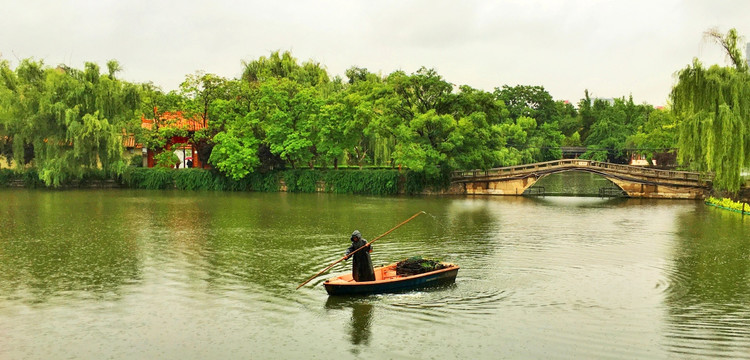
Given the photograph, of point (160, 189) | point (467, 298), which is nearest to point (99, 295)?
point (467, 298)

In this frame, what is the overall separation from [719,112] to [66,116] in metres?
47.5

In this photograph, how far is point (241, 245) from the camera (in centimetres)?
2764

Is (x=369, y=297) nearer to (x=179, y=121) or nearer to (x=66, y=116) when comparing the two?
(x=66, y=116)

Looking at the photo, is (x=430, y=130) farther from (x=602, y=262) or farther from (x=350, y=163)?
(x=602, y=262)

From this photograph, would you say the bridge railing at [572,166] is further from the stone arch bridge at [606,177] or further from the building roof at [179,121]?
the building roof at [179,121]

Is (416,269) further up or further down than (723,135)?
further down

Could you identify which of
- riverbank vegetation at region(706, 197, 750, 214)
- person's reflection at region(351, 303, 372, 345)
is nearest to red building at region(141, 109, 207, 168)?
riverbank vegetation at region(706, 197, 750, 214)

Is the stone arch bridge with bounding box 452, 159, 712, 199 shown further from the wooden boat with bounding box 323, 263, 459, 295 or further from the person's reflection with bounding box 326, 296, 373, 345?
the person's reflection with bounding box 326, 296, 373, 345

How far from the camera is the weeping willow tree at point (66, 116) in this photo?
54.5m

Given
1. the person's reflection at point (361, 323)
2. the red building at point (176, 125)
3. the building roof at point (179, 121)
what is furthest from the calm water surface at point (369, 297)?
the red building at point (176, 125)

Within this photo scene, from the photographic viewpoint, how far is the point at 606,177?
5444 cm

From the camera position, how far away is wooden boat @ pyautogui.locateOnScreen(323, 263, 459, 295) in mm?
17984

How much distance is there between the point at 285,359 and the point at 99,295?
7721mm

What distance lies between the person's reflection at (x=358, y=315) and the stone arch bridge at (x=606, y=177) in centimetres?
3780
